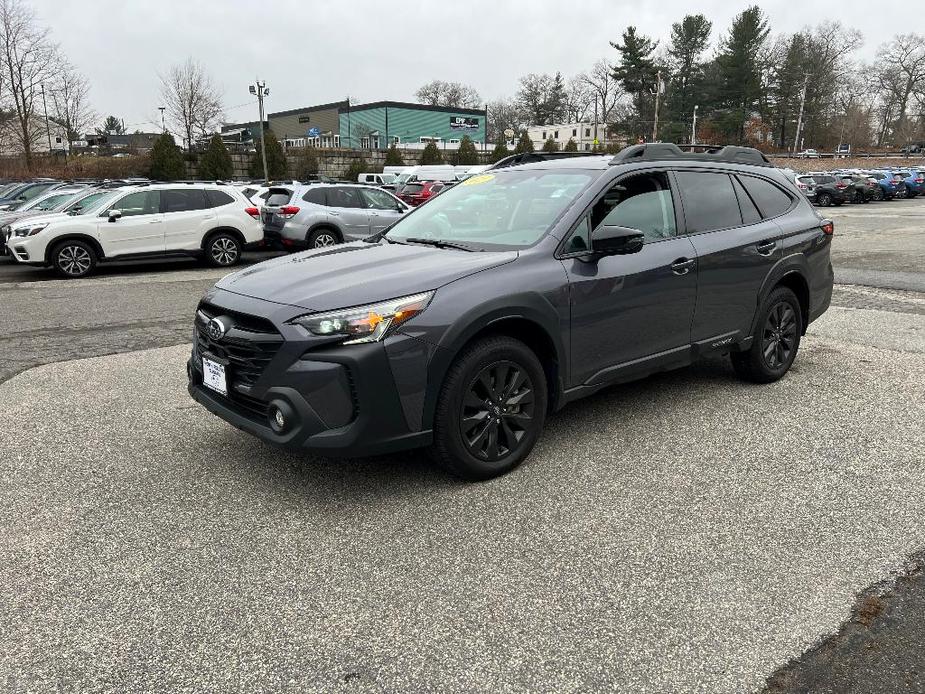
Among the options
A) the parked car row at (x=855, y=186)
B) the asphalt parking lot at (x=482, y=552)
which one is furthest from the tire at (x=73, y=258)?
the parked car row at (x=855, y=186)

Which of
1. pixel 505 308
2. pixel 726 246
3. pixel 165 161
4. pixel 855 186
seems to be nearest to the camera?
pixel 505 308

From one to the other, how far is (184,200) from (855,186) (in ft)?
106

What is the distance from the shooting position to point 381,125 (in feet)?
278

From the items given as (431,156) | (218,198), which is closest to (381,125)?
(431,156)

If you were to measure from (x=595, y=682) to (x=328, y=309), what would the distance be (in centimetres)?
192

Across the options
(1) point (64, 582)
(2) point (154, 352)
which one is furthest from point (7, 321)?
(1) point (64, 582)

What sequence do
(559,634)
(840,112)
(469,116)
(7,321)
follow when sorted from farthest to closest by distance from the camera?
(469,116), (840,112), (7,321), (559,634)

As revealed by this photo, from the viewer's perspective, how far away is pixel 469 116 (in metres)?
93.1

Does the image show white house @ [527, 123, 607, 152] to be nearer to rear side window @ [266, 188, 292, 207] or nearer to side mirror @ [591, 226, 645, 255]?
rear side window @ [266, 188, 292, 207]

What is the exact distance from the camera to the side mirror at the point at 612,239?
12.8 feet

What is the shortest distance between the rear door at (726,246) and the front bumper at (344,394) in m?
2.26

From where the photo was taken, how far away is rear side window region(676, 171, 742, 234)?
15.6 feet

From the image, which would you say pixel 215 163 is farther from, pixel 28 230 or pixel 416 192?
pixel 28 230

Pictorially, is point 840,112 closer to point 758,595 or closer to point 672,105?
point 672,105
